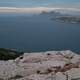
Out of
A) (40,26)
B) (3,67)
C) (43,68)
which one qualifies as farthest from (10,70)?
(40,26)

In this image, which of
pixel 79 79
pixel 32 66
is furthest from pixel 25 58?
pixel 79 79

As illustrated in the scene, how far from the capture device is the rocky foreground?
4086 mm

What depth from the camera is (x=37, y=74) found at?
418 centimetres

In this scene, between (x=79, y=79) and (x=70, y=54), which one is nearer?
(x=79, y=79)

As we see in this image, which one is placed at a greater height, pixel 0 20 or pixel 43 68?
pixel 43 68

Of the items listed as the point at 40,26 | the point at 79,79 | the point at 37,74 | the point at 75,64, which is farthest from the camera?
the point at 40,26

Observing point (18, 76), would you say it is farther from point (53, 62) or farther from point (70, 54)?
point (70, 54)

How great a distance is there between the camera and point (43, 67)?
14.3ft

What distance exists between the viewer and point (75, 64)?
452 centimetres

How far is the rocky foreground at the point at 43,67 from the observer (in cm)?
409

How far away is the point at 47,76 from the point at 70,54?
944 millimetres

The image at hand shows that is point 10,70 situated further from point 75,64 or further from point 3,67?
point 75,64

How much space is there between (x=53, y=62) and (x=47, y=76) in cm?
49

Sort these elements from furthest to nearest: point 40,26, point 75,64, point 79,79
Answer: point 40,26, point 75,64, point 79,79
